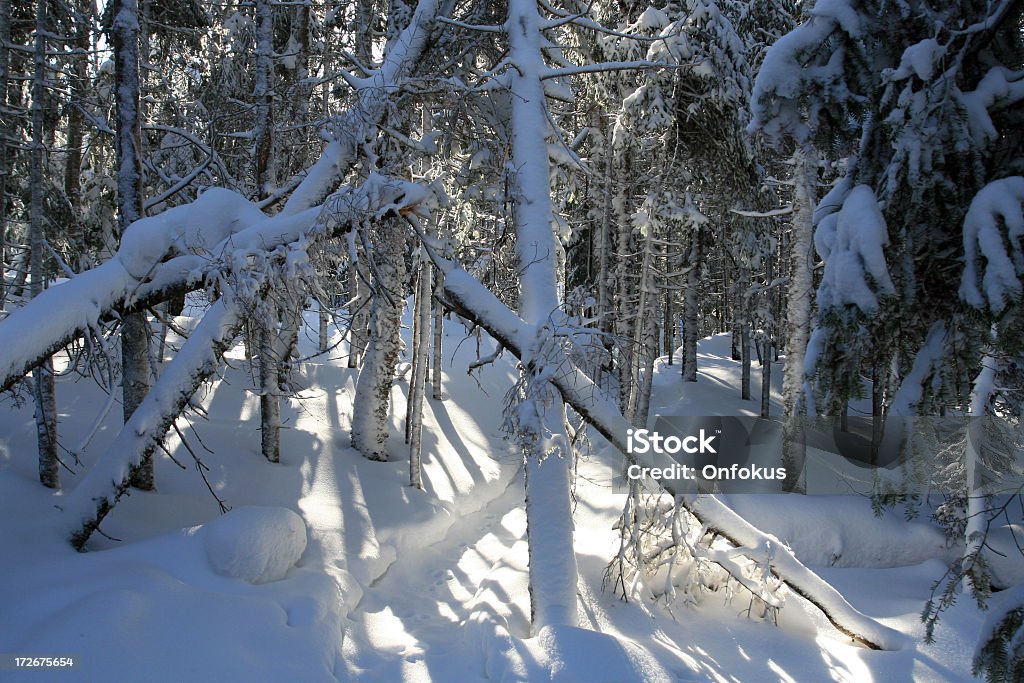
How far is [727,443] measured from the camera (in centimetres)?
1708

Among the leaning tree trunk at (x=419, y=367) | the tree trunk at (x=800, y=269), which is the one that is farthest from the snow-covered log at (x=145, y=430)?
the tree trunk at (x=800, y=269)

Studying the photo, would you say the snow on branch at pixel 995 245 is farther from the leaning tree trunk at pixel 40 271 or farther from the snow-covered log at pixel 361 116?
the leaning tree trunk at pixel 40 271

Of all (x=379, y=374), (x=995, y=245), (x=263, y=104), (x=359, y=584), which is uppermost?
(x=263, y=104)

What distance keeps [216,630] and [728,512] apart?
5.44 m

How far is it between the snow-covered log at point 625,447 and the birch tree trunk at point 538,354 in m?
0.24

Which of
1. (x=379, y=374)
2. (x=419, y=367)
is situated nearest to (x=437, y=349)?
(x=379, y=374)

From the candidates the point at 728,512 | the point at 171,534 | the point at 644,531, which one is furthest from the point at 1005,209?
the point at 171,534

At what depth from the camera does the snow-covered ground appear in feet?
17.2

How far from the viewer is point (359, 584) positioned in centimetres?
798

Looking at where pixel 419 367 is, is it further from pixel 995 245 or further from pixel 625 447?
pixel 995 245

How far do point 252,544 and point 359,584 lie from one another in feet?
6.03

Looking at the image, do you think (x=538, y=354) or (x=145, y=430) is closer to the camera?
(x=538, y=354)

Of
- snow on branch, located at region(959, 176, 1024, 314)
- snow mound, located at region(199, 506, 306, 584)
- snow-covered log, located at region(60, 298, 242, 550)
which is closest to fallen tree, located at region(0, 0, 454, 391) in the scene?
snow-covered log, located at region(60, 298, 242, 550)

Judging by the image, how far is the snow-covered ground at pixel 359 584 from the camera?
5230mm
